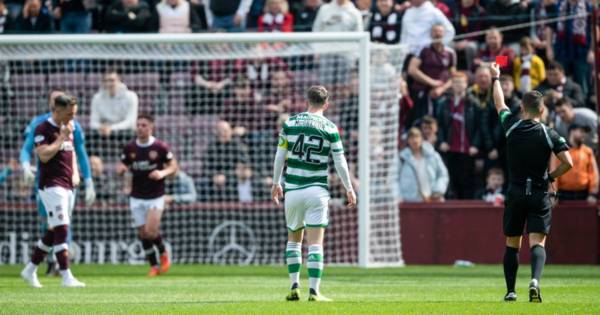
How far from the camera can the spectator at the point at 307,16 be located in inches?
961

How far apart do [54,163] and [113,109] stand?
21.5 feet

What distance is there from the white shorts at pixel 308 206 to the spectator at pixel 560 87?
10147 millimetres

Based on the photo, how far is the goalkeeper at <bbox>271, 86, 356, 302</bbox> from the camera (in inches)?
499

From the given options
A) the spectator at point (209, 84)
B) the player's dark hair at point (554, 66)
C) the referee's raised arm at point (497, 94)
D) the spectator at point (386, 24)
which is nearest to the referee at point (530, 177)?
the referee's raised arm at point (497, 94)

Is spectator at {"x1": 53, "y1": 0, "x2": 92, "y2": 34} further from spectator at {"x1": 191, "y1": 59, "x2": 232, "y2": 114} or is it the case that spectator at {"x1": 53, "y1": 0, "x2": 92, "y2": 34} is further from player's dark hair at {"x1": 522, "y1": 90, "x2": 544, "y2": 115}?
player's dark hair at {"x1": 522, "y1": 90, "x2": 544, "y2": 115}

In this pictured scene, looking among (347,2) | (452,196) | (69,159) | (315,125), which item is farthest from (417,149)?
(315,125)

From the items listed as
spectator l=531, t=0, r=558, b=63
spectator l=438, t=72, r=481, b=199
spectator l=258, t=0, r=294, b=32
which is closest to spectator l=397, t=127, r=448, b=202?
spectator l=438, t=72, r=481, b=199

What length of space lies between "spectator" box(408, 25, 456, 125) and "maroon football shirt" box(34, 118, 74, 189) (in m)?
8.61

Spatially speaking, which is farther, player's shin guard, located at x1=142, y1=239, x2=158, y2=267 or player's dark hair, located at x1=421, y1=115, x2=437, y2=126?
player's dark hair, located at x1=421, y1=115, x2=437, y2=126

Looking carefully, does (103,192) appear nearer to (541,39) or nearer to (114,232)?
(114,232)

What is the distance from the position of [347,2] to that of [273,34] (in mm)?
3655

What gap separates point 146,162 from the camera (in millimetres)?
18969

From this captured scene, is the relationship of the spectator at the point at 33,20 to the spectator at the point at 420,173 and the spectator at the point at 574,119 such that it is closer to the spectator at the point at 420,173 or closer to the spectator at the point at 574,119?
the spectator at the point at 420,173

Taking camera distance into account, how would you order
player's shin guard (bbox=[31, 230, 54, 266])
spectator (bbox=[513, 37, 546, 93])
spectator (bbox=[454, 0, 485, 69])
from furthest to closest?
spectator (bbox=[454, 0, 485, 69])
spectator (bbox=[513, 37, 546, 93])
player's shin guard (bbox=[31, 230, 54, 266])
